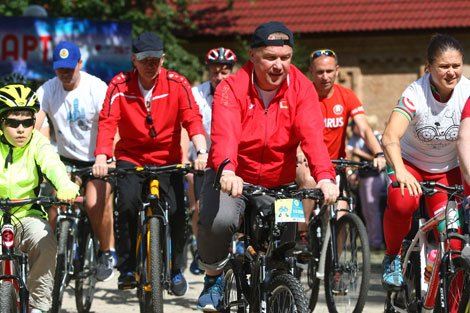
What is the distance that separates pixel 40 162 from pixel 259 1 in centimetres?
1987

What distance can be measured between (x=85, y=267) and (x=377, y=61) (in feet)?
58.4

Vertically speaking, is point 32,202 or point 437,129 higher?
point 437,129

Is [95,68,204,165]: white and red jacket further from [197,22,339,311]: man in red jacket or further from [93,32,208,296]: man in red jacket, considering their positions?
[197,22,339,311]: man in red jacket

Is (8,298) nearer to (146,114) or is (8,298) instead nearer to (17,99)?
(17,99)

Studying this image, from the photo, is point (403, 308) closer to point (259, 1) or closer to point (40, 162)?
point (40, 162)

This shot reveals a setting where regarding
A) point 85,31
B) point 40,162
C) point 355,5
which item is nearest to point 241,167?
point 40,162

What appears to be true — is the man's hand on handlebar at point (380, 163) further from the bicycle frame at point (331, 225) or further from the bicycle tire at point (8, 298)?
the bicycle tire at point (8, 298)

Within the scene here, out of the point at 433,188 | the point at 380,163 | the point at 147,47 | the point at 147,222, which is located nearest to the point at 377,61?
the point at 380,163

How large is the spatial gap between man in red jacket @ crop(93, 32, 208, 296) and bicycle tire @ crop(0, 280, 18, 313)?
204 centimetres

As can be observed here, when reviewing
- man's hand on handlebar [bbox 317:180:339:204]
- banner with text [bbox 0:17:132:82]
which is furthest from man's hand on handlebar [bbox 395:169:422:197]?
banner with text [bbox 0:17:132:82]

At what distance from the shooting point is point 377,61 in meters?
25.1

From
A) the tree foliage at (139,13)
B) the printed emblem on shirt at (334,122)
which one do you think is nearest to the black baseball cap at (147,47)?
the printed emblem on shirt at (334,122)

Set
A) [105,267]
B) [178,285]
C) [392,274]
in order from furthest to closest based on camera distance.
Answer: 1. [105,267]
2. [178,285]
3. [392,274]

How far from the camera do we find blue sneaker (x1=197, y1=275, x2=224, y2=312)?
616 centimetres
